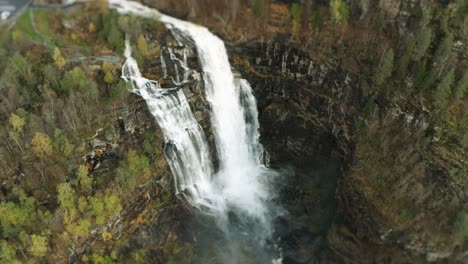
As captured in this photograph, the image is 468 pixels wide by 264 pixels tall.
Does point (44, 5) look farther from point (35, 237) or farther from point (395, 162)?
point (395, 162)

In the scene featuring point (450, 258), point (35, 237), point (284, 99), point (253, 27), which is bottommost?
point (450, 258)

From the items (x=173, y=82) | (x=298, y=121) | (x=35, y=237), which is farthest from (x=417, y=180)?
(x=35, y=237)

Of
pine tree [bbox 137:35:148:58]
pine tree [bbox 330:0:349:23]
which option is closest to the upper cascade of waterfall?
pine tree [bbox 137:35:148:58]

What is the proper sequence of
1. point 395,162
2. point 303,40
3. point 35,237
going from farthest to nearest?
1. point 303,40
2. point 395,162
3. point 35,237

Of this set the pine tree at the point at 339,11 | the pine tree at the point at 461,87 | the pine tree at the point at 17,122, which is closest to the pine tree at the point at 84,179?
the pine tree at the point at 17,122

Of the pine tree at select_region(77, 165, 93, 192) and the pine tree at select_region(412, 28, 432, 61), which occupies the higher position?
the pine tree at select_region(412, 28, 432, 61)

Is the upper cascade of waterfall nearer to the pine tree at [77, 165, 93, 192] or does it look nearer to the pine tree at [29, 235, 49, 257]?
the pine tree at [77, 165, 93, 192]

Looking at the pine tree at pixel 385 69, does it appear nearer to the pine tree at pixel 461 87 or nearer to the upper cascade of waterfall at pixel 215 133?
the pine tree at pixel 461 87

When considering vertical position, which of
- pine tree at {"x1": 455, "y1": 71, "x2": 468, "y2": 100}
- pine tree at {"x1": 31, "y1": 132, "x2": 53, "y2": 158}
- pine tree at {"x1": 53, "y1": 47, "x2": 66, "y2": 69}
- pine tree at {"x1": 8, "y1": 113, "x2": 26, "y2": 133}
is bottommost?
pine tree at {"x1": 31, "y1": 132, "x2": 53, "y2": 158}
